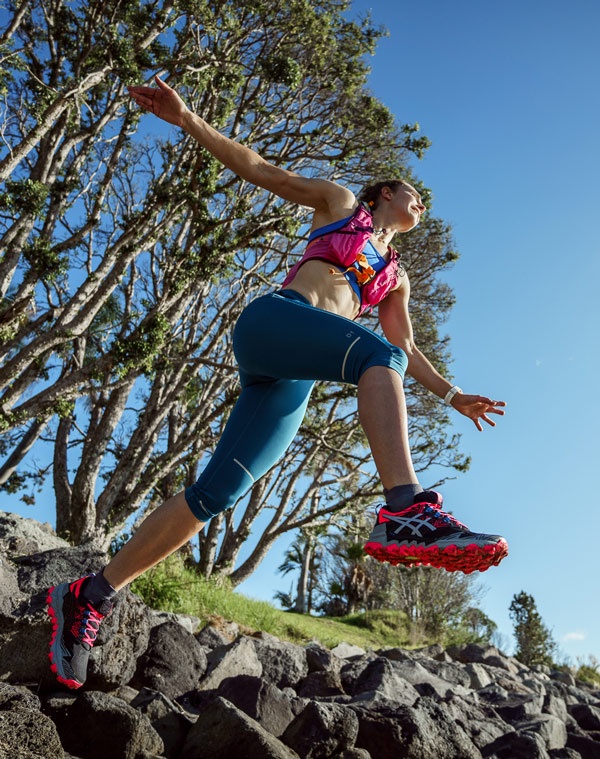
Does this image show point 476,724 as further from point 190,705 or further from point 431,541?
point 431,541

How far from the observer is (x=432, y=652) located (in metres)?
11.7

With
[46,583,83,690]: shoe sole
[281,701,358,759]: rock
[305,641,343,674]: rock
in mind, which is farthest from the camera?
[305,641,343,674]: rock

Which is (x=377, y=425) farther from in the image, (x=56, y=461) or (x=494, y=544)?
(x=56, y=461)

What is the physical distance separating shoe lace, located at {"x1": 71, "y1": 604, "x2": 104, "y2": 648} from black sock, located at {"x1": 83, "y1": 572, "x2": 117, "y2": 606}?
1.4 inches

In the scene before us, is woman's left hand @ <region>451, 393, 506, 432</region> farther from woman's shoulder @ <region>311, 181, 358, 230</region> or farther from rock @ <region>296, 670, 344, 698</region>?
A: rock @ <region>296, 670, 344, 698</region>

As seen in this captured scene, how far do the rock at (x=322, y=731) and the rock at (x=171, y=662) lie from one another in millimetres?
1083

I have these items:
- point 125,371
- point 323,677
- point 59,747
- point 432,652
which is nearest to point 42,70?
point 125,371

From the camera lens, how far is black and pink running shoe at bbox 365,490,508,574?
206 cm

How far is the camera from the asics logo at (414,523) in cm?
215

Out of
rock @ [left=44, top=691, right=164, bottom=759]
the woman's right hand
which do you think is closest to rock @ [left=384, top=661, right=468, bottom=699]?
rock @ [left=44, top=691, right=164, bottom=759]

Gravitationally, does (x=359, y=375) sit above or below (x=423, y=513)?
above

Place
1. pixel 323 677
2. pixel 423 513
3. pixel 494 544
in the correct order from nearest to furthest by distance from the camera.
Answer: pixel 494 544, pixel 423 513, pixel 323 677

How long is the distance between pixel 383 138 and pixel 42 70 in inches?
219

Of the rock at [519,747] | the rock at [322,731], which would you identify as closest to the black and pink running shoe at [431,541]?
the rock at [322,731]
